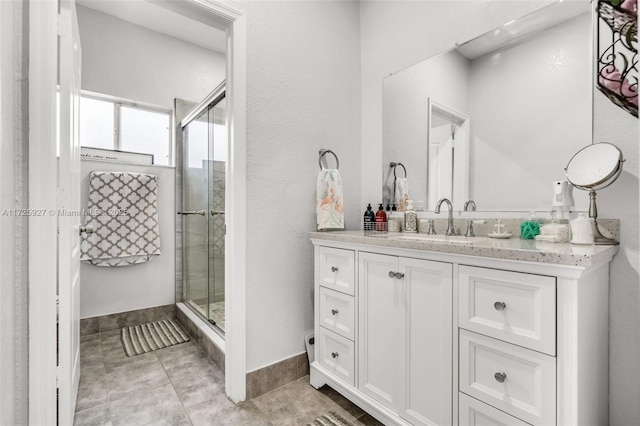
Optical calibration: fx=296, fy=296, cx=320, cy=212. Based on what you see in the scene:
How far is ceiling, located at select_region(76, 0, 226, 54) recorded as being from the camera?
97.5 inches

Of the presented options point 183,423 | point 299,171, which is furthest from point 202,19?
point 183,423

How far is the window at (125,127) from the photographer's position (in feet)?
8.55

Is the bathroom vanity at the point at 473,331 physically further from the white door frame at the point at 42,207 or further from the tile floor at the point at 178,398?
the white door frame at the point at 42,207

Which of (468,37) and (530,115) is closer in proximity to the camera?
(530,115)

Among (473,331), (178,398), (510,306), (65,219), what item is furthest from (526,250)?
(178,398)

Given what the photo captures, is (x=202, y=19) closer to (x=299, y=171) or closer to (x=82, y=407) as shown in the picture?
(x=299, y=171)

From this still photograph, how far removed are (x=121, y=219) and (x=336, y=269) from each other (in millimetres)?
2085

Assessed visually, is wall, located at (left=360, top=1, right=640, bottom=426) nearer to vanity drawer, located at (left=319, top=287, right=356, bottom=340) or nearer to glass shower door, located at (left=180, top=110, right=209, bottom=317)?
vanity drawer, located at (left=319, top=287, right=356, bottom=340)

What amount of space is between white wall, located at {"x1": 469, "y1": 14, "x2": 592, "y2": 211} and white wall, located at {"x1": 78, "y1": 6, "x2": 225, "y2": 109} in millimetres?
2639

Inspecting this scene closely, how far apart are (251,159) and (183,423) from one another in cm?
138

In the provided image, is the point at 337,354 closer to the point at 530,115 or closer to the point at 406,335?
the point at 406,335

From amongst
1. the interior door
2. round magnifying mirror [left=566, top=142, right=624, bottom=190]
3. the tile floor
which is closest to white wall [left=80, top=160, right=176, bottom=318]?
the tile floor

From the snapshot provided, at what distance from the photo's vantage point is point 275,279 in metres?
1.79

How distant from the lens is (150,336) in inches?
96.1
